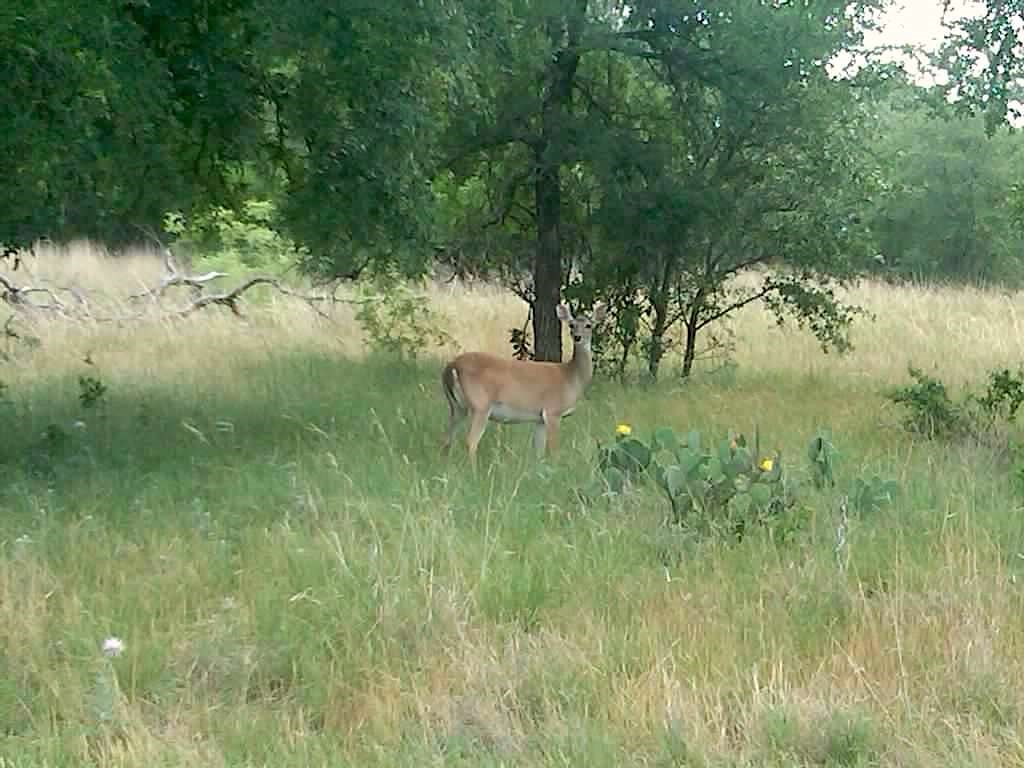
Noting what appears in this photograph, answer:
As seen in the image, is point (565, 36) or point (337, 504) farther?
point (565, 36)

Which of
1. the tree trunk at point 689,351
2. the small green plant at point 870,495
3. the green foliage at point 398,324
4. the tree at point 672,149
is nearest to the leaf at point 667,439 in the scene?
the small green plant at point 870,495

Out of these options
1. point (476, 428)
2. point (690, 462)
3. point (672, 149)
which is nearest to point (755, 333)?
point (672, 149)

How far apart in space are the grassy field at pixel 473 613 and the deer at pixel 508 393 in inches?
8.6

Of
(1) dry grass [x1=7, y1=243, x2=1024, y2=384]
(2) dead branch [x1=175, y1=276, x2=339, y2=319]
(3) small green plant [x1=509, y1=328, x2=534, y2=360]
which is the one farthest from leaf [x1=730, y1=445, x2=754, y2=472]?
(2) dead branch [x1=175, y1=276, x2=339, y2=319]

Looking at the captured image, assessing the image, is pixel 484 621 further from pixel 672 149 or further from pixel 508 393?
pixel 672 149

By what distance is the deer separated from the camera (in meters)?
8.45

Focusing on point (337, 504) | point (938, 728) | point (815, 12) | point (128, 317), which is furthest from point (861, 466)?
point (128, 317)

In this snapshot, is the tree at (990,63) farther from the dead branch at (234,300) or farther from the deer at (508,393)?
the dead branch at (234,300)

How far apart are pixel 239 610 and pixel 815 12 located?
25.0ft

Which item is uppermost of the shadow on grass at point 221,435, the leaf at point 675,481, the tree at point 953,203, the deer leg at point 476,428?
the tree at point 953,203

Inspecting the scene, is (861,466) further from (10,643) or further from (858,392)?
(10,643)

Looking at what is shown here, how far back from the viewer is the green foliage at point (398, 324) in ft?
44.4

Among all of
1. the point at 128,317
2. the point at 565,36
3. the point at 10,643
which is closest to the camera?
the point at 10,643

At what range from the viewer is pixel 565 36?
11008 millimetres
